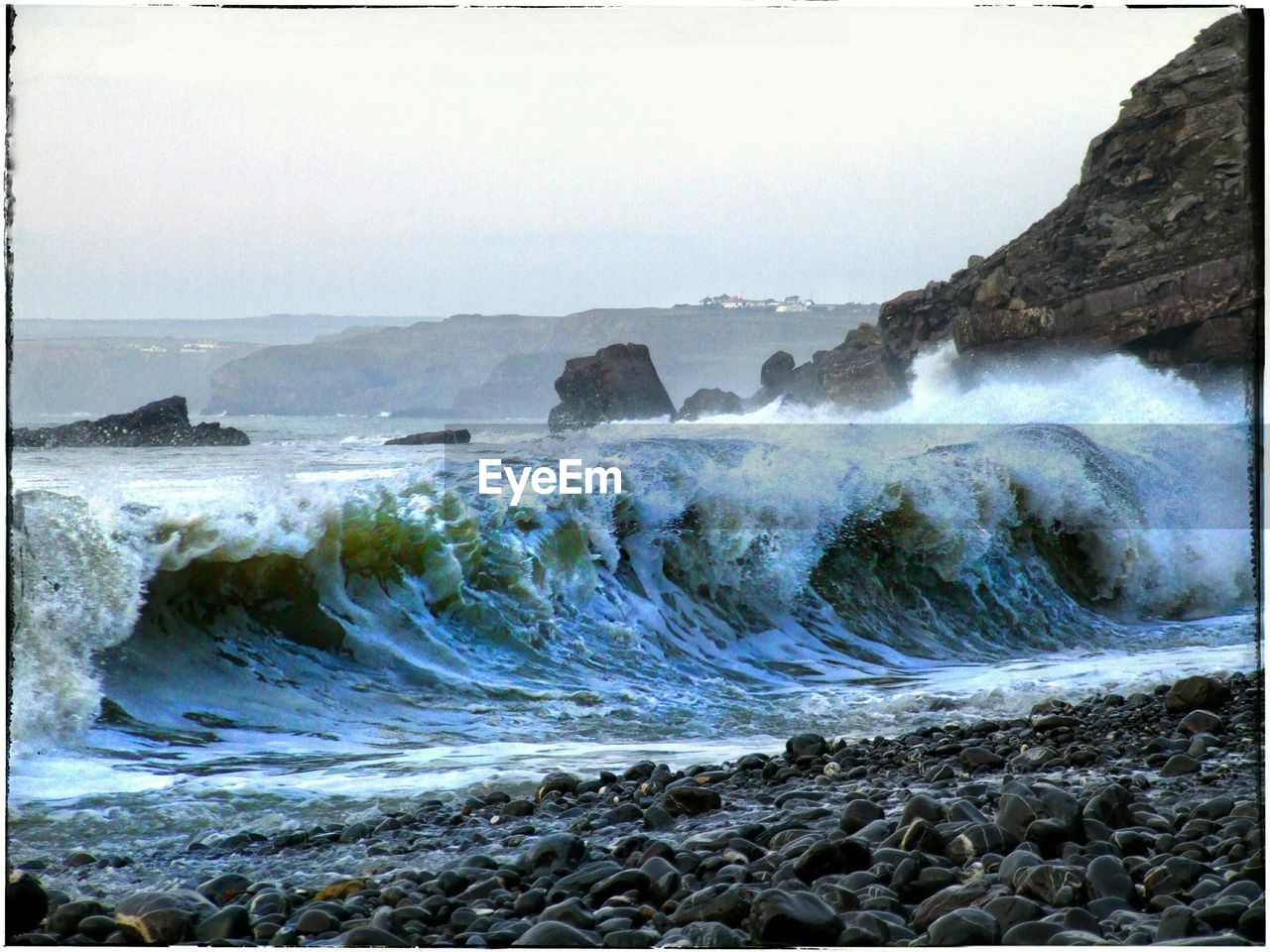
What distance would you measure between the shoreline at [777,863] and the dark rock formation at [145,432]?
139cm

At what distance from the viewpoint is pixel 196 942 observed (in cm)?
303

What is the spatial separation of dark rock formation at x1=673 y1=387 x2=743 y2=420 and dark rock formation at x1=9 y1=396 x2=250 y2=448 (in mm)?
1703

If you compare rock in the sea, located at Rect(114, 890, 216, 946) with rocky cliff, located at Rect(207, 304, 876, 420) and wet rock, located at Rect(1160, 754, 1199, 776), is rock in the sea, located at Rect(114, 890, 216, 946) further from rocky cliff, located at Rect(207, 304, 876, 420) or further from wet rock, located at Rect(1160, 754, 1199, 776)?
wet rock, located at Rect(1160, 754, 1199, 776)

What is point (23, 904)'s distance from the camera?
3.26 meters

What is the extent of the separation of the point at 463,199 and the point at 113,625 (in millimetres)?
2126

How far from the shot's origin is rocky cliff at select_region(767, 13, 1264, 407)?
172 inches

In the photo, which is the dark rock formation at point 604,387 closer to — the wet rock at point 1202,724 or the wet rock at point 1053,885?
the wet rock at point 1202,724

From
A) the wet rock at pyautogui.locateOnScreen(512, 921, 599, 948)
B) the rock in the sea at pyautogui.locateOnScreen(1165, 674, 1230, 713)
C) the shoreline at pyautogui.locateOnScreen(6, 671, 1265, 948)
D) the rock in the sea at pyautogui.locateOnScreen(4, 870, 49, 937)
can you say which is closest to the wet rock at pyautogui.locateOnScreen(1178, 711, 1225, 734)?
the shoreline at pyautogui.locateOnScreen(6, 671, 1265, 948)

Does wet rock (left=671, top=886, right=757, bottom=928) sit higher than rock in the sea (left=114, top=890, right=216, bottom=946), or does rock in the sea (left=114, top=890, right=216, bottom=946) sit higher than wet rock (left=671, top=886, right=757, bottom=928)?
wet rock (left=671, top=886, right=757, bottom=928)

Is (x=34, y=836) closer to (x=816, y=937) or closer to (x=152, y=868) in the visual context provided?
(x=152, y=868)

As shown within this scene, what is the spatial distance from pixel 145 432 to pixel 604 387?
172 cm

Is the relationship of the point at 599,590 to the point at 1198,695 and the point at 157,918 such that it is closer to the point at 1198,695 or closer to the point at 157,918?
the point at 1198,695

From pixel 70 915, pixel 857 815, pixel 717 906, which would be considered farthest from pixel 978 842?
pixel 70 915

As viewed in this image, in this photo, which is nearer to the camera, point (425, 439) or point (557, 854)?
point (557, 854)
